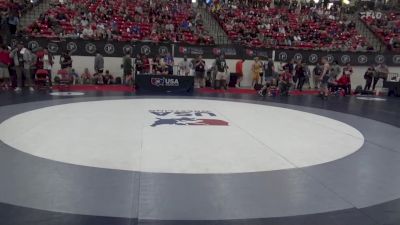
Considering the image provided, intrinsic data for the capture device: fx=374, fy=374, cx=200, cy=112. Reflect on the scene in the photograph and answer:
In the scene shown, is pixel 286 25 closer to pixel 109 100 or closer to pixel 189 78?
pixel 189 78

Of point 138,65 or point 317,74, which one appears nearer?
point 138,65

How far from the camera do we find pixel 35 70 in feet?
43.4

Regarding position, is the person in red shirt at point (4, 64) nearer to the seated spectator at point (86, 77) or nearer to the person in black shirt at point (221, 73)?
the seated spectator at point (86, 77)

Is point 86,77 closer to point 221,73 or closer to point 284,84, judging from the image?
→ point 221,73

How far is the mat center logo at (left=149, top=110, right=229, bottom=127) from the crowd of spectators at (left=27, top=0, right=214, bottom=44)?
890cm

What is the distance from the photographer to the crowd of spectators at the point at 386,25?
2196 cm

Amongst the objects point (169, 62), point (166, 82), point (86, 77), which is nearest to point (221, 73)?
point (169, 62)

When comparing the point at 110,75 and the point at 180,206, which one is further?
the point at 110,75

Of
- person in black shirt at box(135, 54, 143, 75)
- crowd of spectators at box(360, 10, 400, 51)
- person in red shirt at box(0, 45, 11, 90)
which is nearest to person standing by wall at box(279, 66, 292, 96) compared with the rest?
person in black shirt at box(135, 54, 143, 75)

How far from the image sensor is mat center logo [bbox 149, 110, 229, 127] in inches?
297

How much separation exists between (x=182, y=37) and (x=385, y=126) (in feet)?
39.5

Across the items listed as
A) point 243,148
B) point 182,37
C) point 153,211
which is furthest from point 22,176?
point 182,37

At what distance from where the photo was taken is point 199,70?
52.6 ft

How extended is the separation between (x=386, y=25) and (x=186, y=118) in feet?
74.0
